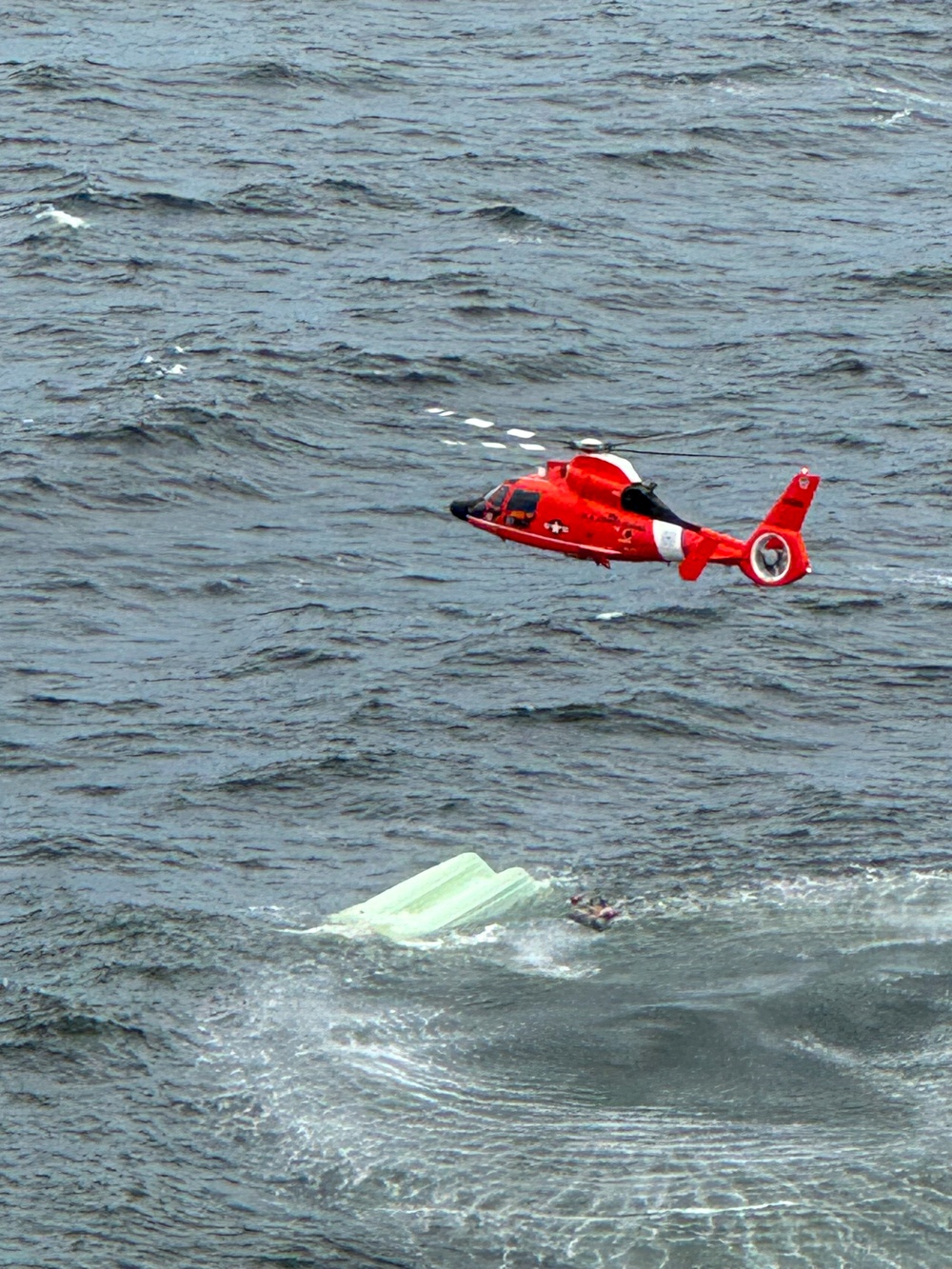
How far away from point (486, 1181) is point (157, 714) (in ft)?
98.1

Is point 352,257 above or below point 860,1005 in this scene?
above

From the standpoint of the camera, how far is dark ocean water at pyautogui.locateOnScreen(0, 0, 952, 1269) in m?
67.4

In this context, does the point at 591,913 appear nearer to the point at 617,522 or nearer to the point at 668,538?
the point at 668,538

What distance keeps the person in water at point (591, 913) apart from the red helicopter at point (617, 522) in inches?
451

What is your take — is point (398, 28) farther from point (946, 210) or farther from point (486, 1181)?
point (486, 1181)

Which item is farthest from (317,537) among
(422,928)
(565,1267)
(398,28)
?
(398,28)

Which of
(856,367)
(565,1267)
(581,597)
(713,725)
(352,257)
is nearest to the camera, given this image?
(565,1267)

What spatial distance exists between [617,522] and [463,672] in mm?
17021

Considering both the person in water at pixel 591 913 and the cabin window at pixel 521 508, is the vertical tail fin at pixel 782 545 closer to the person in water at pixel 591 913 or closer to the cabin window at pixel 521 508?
the cabin window at pixel 521 508

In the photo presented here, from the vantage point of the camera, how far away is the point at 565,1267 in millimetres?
62594

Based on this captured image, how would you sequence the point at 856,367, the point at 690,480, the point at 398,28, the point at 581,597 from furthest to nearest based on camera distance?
the point at 398,28 < the point at 856,367 < the point at 690,480 < the point at 581,597

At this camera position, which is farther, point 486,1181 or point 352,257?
point 352,257

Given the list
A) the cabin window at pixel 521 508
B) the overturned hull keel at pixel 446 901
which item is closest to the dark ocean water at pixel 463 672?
the overturned hull keel at pixel 446 901

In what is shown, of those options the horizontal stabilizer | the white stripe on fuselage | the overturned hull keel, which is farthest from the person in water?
the horizontal stabilizer
